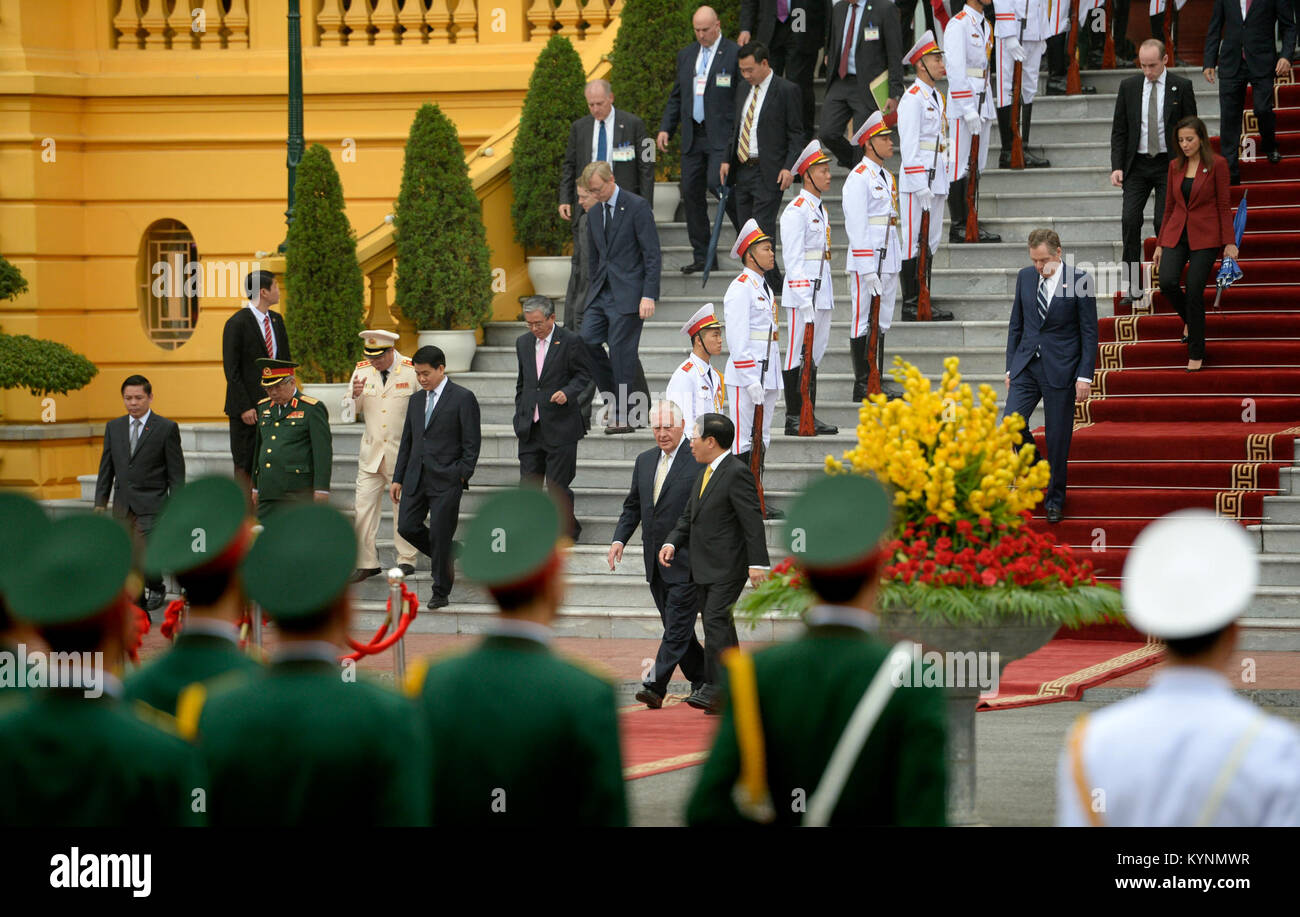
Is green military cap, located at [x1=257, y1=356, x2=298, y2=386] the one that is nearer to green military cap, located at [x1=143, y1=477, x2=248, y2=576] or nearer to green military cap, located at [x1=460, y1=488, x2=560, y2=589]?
green military cap, located at [x1=143, y1=477, x2=248, y2=576]

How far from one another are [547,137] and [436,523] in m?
5.09

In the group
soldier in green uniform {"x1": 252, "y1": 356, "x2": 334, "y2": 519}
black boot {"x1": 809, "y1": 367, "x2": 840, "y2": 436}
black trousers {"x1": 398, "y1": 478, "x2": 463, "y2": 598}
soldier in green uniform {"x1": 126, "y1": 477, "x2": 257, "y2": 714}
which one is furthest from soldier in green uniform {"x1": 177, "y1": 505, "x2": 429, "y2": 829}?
black boot {"x1": 809, "y1": 367, "x2": 840, "y2": 436}

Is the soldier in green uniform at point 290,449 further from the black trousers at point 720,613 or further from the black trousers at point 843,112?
the black trousers at point 843,112

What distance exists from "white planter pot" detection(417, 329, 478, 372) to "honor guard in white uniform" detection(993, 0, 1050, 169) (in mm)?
5445

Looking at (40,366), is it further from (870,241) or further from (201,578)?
(201,578)

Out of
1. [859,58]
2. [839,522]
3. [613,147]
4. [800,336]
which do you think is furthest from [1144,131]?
[839,522]

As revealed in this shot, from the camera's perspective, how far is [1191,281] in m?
14.9

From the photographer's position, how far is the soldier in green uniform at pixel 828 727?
3.98 meters

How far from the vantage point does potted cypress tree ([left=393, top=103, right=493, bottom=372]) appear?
17172mm

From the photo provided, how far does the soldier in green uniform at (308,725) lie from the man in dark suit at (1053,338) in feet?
33.3

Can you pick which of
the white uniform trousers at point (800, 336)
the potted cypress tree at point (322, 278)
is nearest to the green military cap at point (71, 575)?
the white uniform trousers at point (800, 336)

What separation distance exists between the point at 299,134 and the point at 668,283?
3641 mm
